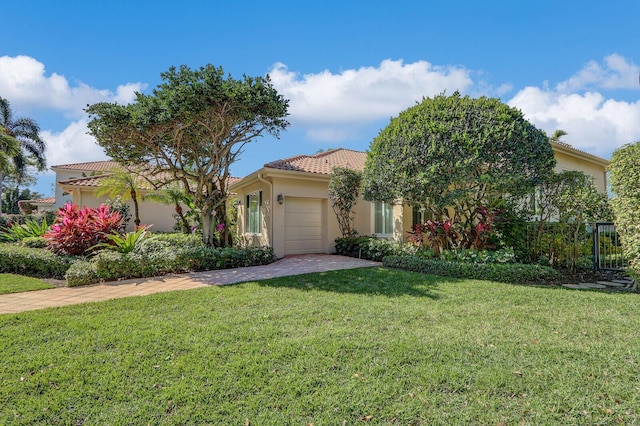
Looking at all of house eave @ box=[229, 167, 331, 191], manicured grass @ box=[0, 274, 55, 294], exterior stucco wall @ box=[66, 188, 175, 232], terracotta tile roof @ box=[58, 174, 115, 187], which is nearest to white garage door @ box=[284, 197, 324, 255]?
house eave @ box=[229, 167, 331, 191]

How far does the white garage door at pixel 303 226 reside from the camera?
13227 mm

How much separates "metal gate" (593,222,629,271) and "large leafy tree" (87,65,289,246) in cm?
956

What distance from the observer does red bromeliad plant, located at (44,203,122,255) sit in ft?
33.0

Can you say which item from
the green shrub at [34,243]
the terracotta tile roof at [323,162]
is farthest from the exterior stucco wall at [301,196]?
the green shrub at [34,243]

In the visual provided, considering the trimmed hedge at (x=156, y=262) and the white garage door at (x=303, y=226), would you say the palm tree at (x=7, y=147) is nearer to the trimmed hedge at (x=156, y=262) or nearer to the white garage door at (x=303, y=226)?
the trimmed hedge at (x=156, y=262)

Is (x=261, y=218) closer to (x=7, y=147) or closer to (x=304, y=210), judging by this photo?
(x=304, y=210)

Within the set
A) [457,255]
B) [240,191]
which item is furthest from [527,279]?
[240,191]

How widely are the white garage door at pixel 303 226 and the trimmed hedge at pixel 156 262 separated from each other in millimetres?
2543

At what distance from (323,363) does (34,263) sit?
10.3 m

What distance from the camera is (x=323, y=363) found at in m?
3.52

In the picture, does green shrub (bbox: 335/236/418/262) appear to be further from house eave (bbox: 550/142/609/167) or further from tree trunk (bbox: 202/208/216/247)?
house eave (bbox: 550/142/609/167)

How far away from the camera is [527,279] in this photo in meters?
7.92

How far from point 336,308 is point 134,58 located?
1069cm

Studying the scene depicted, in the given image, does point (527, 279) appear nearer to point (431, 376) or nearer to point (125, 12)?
point (431, 376)
